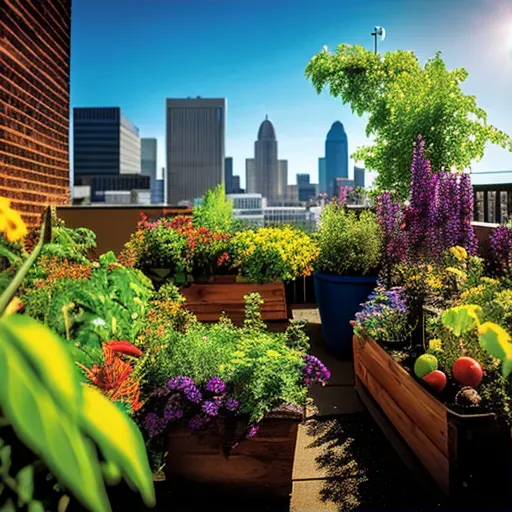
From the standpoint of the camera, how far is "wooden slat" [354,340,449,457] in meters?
1.88

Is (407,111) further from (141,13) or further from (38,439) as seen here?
(38,439)

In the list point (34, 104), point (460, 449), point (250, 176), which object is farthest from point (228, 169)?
point (460, 449)

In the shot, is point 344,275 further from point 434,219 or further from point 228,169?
point 228,169

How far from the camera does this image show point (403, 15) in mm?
7312

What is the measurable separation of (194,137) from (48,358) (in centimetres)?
10388

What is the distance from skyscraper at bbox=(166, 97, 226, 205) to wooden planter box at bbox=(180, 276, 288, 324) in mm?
95499

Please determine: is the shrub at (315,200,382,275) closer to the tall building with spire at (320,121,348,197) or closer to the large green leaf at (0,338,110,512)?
the large green leaf at (0,338,110,512)

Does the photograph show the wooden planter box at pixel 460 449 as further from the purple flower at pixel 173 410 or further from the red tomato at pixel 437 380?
the purple flower at pixel 173 410

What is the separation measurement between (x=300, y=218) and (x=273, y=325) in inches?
63.7

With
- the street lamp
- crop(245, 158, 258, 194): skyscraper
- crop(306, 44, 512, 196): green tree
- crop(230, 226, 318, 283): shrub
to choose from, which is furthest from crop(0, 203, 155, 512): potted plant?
crop(245, 158, 258, 194): skyscraper

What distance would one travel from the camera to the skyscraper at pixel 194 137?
99.8m

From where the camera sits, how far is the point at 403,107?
963 cm

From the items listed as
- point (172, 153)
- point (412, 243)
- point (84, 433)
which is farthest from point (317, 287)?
point (172, 153)

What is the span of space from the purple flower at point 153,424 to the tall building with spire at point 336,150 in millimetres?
88250
